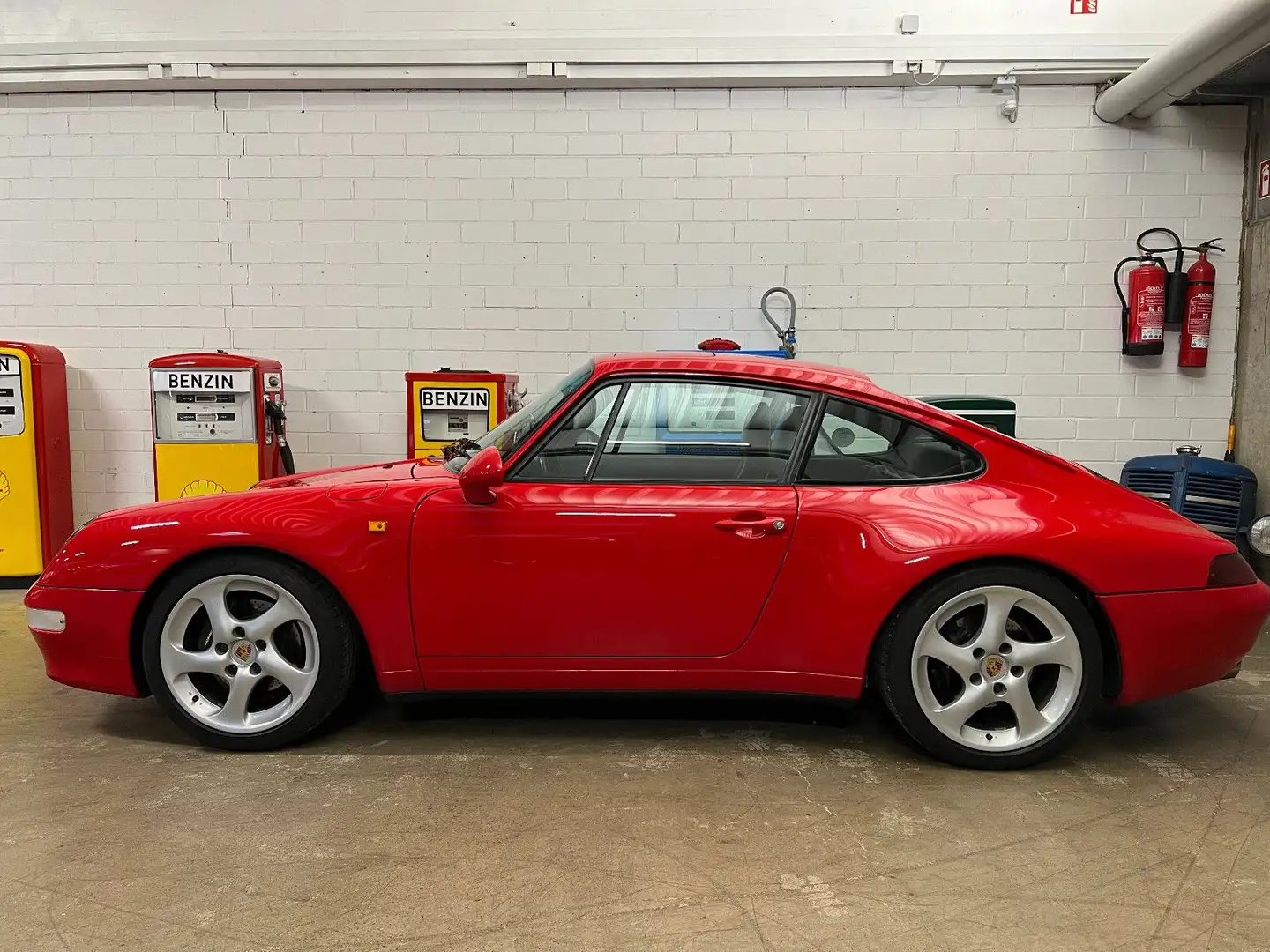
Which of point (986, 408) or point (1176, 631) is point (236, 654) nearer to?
point (1176, 631)

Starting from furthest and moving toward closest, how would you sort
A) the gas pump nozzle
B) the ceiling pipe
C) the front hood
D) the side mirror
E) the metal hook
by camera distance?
the metal hook, the gas pump nozzle, the ceiling pipe, the front hood, the side mirror

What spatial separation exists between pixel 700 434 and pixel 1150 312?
155 inches

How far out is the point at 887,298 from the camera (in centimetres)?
530

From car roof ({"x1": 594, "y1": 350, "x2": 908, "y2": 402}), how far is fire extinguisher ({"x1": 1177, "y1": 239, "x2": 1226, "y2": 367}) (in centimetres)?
363

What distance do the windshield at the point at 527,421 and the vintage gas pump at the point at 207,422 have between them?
2.45 meters

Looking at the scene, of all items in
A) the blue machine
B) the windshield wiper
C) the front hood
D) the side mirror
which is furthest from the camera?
the blue machine

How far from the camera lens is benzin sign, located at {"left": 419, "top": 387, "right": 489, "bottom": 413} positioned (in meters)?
4.78

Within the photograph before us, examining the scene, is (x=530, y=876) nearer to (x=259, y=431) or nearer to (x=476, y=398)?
(x=476, y=398)

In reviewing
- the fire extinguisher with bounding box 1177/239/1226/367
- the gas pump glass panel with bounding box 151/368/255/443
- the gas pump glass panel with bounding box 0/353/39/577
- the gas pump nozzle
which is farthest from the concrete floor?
the fire extinguisher with bounding box 1177/239/1226/367

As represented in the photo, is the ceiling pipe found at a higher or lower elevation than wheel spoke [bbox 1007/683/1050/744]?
higher

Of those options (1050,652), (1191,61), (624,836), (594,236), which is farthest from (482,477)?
(1191,61)

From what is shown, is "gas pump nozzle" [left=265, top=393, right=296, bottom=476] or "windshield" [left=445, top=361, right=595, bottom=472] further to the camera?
"gas pump nozzle" [left=265, top=393, right=296, bottom=476]

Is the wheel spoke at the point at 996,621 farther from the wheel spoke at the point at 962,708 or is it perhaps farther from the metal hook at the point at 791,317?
the metal hook at the point at 791,317

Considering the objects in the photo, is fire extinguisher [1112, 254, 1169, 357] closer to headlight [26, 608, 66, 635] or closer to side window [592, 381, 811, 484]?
side window [592, 381, 811, 484]
